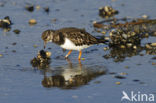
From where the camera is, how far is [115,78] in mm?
12547

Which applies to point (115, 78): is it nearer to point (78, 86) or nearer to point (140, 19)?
point (78, 86)

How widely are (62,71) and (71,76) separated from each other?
22.3 inches

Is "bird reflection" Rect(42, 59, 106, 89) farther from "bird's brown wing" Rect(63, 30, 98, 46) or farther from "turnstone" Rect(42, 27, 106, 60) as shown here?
"bird's brown wing" Rect(63, 30, 98, 46)

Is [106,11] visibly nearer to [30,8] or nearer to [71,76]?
[30,8]

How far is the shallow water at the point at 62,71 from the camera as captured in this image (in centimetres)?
1120

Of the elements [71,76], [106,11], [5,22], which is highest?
[106,11]

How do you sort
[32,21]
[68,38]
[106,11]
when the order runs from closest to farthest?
[68,38] → [32,21] → [106,11]

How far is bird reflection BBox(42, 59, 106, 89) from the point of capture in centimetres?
1212

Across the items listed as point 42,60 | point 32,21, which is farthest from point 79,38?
point 32,21

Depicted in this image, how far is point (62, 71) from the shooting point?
13328 millimetres

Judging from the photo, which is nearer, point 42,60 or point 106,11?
point 42,60

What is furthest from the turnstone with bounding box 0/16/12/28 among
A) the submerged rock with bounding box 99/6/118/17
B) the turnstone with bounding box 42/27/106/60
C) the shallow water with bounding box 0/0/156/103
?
the submerged rock with bounding box 99/6/118/17

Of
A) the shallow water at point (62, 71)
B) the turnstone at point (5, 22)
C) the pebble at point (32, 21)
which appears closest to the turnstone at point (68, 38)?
the shallow water at point (62, 71)

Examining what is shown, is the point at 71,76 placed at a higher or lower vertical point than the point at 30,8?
lower
